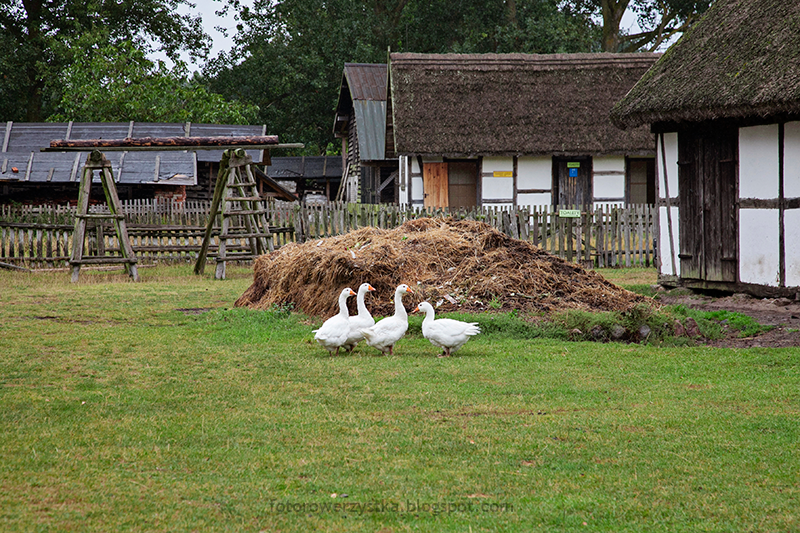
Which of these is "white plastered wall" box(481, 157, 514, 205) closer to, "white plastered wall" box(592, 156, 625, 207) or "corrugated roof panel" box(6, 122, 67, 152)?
"white plastered wall" box(592, 156, 625, 207)

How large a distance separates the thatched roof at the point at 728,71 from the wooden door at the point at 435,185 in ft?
37.1

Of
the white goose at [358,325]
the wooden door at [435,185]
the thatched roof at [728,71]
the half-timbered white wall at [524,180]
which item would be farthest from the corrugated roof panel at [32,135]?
the white goose at [358,325]

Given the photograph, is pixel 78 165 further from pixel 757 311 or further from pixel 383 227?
pixel 757 311

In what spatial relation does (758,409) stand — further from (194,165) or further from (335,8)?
(335,8)

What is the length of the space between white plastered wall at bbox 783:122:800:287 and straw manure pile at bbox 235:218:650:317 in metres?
2.36

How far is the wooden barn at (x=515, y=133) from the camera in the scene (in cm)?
2464

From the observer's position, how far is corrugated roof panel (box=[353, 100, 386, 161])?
30.9 m

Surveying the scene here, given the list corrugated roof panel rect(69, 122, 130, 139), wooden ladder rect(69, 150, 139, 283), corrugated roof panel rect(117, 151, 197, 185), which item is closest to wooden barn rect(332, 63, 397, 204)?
corrugated roof panel rect(117, 151, 197, 185)

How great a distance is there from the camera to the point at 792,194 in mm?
11984

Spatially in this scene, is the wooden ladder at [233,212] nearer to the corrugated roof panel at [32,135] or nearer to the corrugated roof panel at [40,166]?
the corrugated roof panel at [40,166]

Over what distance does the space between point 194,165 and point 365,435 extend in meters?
24.9

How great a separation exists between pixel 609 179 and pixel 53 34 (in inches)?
1188

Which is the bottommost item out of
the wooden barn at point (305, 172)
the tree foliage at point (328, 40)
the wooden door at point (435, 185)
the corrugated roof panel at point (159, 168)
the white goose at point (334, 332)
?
the white goose at point (334, 332)

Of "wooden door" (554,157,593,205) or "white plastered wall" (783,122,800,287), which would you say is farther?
"wooden door" (554,157,593,205)
